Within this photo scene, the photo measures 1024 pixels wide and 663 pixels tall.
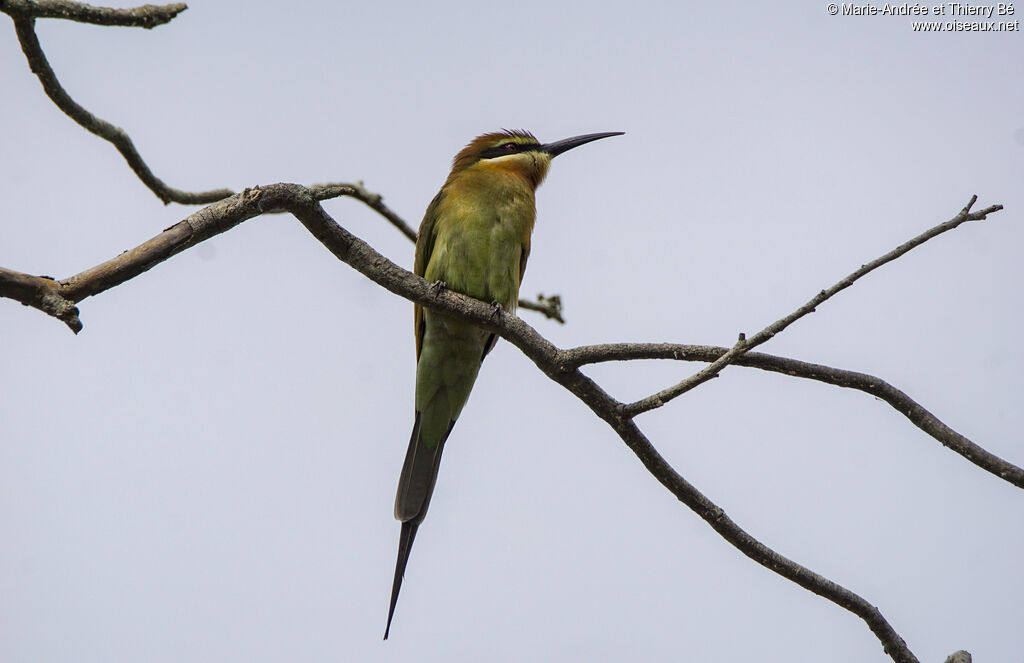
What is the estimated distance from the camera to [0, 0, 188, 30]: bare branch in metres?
2.38

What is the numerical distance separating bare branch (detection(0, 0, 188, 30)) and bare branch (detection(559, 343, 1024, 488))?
60.6 inches

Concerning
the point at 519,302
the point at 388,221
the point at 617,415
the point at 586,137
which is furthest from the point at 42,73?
the point at 586,137

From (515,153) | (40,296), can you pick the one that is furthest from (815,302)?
(515,153)

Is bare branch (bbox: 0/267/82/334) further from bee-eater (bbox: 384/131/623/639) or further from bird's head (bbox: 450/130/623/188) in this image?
bird's head (bbox: 450/130/623/188)

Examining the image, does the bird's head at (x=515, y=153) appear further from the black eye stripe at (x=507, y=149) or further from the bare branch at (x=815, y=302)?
the bare branch at (x=815, y=302)

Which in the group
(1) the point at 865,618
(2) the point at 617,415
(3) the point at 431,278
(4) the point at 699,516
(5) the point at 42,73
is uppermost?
(3) the point at 431,278

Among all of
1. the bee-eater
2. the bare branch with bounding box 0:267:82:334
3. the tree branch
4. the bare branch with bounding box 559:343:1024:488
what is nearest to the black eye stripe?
the bee-eater

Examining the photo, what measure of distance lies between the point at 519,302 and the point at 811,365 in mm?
1952

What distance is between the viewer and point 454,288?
3941mm

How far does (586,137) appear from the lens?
4703 millimetres

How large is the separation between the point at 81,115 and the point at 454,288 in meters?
1.66

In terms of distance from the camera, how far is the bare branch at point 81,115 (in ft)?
7.97

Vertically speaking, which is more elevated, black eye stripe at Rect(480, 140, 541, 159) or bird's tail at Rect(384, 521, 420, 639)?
black eye stripe at Rect(480, 140, 541, 159)

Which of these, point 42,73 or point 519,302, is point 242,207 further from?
point 519,302
